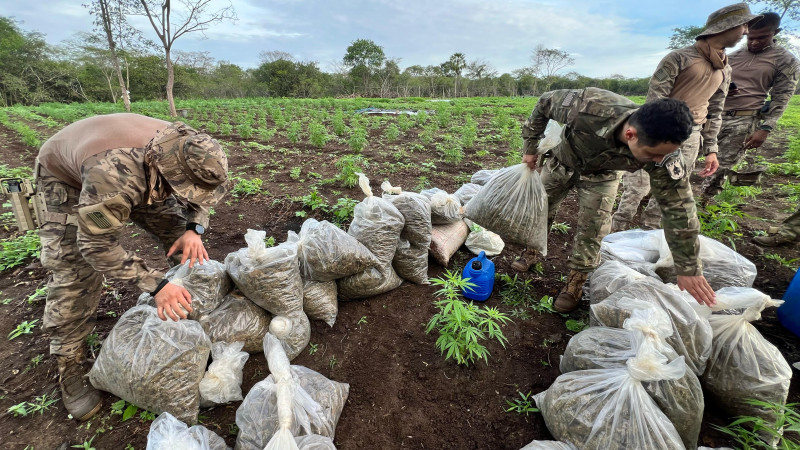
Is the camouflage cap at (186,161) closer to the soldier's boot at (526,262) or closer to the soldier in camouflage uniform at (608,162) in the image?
the soldier in camouflage uniform at (608,162)

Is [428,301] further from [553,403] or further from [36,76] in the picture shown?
[36,76]

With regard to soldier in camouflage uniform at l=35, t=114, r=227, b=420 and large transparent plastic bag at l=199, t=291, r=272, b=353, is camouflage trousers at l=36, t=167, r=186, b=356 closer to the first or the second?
soldier in camouflage uniform at l=35, t=114, r=227, b=420

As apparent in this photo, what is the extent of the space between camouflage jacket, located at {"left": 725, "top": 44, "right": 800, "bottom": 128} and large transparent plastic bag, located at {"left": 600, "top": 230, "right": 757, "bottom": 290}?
6.99 feet

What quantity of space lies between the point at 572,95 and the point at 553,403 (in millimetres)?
1749

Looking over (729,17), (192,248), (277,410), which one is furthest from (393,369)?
(729,17)

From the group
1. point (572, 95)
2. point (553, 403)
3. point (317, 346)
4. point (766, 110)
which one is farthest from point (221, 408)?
point (766, 110)

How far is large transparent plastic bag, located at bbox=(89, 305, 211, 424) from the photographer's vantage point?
1.51m

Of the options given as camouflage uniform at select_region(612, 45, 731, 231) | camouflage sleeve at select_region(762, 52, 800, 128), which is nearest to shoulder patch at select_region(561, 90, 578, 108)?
camouflage uniform at select_region(612, 45, 731, 231)

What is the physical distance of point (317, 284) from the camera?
2.20m

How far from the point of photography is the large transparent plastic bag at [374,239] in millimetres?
2328

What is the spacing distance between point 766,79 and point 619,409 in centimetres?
396

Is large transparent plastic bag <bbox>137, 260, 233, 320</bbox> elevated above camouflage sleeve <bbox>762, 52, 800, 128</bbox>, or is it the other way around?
camouflage sleeve <bbox>762, 52, 800, 128</bbox>

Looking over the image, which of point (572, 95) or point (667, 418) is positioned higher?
point (572, 95)

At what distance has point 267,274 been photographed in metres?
1.86
